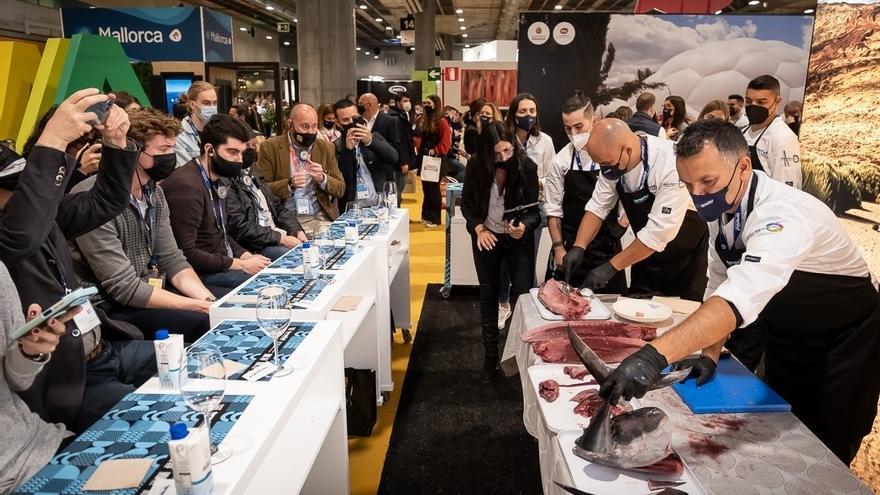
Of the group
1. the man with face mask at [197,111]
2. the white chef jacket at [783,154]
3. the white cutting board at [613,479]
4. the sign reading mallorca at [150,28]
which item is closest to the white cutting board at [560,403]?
the white cutting board at [613,479]

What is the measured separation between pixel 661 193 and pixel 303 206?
2546 millimetres

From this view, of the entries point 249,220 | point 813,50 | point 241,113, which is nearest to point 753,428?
point 813,50

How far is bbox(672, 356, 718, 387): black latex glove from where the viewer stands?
1.79 metres

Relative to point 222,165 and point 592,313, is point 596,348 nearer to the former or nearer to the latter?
point 592,313

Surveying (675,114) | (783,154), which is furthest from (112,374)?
(675,114)

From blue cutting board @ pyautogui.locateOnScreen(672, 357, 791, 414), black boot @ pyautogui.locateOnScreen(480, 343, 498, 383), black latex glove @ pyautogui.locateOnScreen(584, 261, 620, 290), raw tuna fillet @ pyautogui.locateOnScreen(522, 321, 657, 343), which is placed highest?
black latex glove @ pyautogui.locateOnScreen(584, 261, 620, 290)

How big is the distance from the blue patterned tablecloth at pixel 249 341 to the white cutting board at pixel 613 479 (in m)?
0.93

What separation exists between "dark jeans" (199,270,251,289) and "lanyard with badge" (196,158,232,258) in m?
0.16

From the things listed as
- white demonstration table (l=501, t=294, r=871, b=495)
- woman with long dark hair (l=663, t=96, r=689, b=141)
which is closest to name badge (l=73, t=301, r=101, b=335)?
white demonstration table (l=501, t=294, r=871, b=495)

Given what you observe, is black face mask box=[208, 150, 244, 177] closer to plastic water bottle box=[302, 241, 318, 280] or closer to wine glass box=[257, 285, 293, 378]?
plastic water bottle box=[302, 241, 318, 280]

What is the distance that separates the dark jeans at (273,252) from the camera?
3.78 metres

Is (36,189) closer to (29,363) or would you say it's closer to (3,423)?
(29,363)

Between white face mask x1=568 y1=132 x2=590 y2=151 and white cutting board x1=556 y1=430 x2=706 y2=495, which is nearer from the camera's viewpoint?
white cutting board x1=556 y1=430 x2=706 y2=495

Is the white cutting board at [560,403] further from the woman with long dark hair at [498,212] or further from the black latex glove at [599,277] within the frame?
the woman with long dark hair at [498,212]
